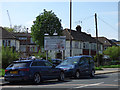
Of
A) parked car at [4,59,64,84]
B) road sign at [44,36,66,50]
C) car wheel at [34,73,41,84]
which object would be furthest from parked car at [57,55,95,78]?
road sign at [44,36,66,50]

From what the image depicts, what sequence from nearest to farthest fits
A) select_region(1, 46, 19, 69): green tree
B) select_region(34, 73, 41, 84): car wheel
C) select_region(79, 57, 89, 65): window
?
select_region(34, 73, 41, 84): car wheel → select_region(79, 57, 89, 65): window → select_region(1, 46, 19, 69): green tree

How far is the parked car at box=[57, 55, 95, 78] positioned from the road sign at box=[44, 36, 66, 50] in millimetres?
6862

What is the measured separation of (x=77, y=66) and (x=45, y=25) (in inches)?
1288

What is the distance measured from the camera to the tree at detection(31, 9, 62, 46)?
5334 centimetres

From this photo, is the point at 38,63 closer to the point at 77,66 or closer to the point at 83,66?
the point at 77,66

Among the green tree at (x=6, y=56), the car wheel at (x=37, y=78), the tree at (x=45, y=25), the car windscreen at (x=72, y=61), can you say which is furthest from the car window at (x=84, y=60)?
the tree at (x=45, y=25)

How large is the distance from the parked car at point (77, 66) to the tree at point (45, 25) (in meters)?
29.5

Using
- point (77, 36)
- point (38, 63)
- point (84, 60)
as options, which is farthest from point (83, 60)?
point (77, 36)

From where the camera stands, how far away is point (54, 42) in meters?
30.6

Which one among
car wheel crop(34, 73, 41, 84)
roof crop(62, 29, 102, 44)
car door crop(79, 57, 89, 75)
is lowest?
car wheel crop(34, 73, 41, 84)

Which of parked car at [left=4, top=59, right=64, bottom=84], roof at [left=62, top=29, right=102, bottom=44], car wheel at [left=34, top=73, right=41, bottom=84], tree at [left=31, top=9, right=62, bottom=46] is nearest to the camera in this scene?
parked car at [left=4, top=59, right=64, bottom=84]

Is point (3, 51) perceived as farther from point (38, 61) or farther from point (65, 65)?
point (38, 61)

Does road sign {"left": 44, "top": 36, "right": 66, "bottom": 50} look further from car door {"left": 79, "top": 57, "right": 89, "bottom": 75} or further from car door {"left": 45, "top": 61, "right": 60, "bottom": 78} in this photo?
car door {"left": 45, "top": 61, "right": 60, "bottom": 78}

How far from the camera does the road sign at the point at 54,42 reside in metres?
30.6
